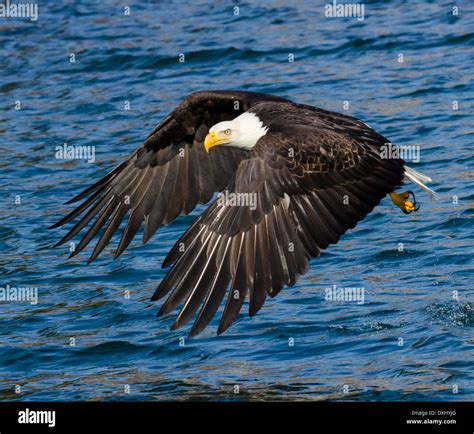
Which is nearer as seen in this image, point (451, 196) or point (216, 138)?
point (216, 138)

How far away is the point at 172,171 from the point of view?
10.5 meters

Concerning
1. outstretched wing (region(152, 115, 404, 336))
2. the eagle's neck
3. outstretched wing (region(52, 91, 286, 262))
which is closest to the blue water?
outstretched wing (region(52, 91, 286, 262))

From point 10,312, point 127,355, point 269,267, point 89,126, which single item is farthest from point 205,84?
point 269,267

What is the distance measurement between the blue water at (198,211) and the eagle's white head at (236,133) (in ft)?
4.77

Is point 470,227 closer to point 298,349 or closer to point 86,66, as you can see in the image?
point 298,349

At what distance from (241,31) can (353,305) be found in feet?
27.2

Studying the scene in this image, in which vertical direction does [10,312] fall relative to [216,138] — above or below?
below

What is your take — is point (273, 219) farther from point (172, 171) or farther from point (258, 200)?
point (172, 171)

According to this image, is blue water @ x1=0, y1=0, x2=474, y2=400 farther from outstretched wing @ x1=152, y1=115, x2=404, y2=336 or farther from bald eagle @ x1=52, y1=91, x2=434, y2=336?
outstretched wing @ x1=152, y1=115, x2=404, y2=336

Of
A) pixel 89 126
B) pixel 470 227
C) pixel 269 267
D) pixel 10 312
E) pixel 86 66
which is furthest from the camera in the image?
pixel 86 66

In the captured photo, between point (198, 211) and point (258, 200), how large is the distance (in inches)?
170

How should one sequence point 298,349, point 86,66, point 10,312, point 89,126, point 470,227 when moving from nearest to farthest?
point 298,349, point 10,312, point 470,227, point 89,126, point 86,66

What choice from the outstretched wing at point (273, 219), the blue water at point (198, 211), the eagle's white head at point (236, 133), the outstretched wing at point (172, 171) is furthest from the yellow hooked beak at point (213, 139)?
the blue water at point (198, 211)

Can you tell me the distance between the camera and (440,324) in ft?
31.1
